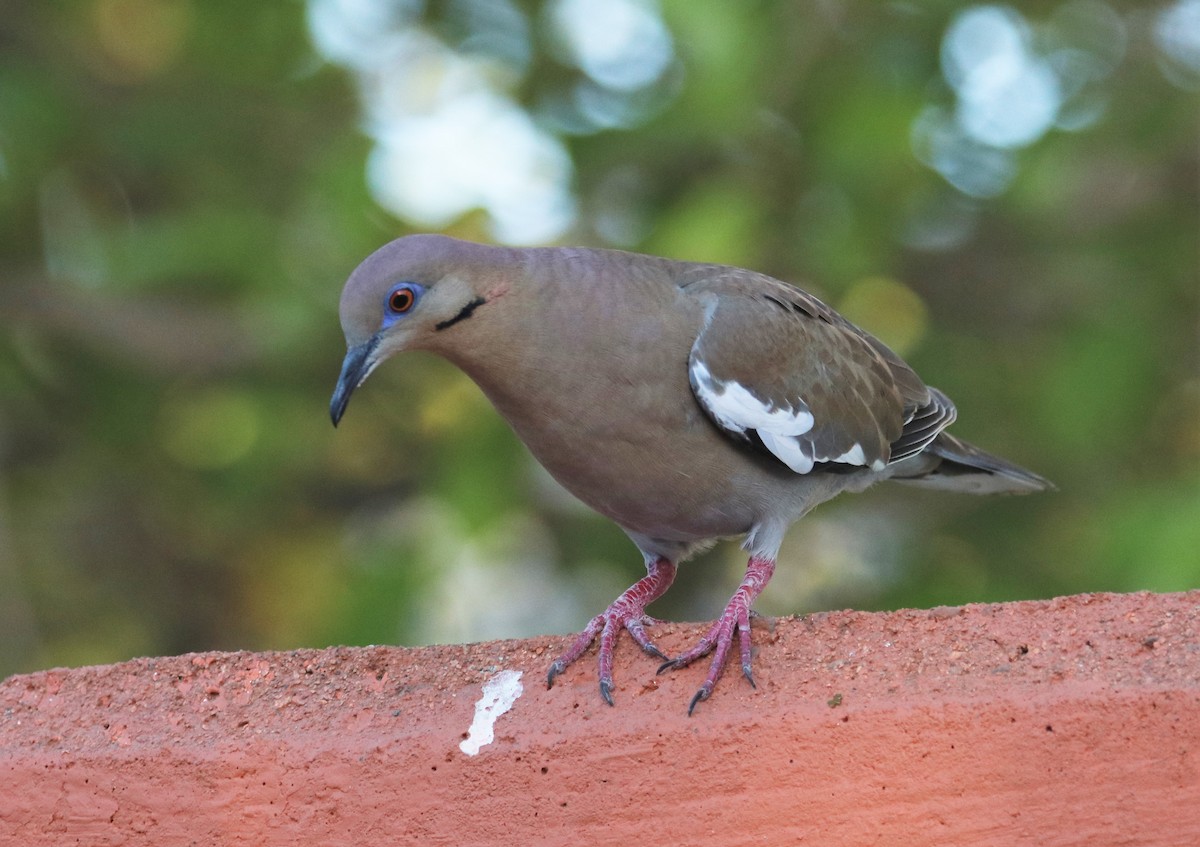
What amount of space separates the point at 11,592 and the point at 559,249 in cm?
292

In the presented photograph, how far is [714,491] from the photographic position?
10.5ft

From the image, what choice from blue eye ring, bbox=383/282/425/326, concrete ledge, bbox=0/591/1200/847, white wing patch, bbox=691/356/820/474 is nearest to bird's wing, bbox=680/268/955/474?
white wing patch, bbox=691/356/820/474

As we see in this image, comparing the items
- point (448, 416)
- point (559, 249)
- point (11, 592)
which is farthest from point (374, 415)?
point (559, 249)

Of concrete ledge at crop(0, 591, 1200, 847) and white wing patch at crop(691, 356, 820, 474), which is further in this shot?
white wing patch at crop(691, 356, 820, 474)

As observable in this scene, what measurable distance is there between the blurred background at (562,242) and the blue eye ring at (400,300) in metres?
1.18

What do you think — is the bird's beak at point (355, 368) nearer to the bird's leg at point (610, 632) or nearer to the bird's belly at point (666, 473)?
the bird's belly at point (666, 473)

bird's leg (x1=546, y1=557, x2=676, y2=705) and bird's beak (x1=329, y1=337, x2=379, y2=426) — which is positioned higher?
bird's beak (x1=329, y1=337, x2=379, y2=426)

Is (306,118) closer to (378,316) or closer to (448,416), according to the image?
(448,416)

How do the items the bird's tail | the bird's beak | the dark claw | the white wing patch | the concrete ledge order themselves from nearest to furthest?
the concrete ledge, the dark claw, the bird's beak, the white wing patch, the bird's tail

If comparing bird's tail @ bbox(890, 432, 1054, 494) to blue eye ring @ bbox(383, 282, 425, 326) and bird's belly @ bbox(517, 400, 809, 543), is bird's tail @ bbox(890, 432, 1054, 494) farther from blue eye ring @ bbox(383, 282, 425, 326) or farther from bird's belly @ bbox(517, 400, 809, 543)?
blue eye ring @ bbox(383, 282, 425, 326)

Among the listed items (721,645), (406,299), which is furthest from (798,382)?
(721,645)

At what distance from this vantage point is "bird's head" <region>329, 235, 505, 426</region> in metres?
3.02

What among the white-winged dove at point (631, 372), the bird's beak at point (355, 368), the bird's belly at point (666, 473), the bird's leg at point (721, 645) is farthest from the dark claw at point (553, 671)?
the bird's beak at point (355, 368)

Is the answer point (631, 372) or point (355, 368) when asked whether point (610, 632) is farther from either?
point (355, 368)
